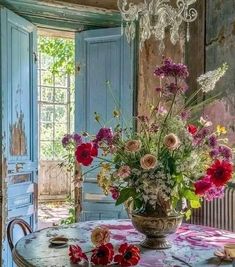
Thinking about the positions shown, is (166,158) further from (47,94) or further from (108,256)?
(47,94)

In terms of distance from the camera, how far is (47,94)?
26.4 ft

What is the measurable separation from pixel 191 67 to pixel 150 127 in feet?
7.14

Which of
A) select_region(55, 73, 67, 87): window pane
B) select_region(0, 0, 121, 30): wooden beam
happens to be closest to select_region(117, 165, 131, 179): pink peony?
select_region(0, 0, 121, 30): wooden beam

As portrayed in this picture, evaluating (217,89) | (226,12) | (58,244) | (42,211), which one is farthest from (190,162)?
(42,211)

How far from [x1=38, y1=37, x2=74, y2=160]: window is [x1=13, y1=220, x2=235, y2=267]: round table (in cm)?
567

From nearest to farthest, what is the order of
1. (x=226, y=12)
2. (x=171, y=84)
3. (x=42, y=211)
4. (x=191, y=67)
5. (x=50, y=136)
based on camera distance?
1. (x=171, y=84)
2. (x=226, y=12)
3. (x=191, y=67)
4. (x=42, y=211)
5. (x=50, y=136)

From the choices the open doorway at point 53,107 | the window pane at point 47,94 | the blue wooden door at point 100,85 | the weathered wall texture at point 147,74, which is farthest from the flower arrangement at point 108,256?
the window pane at point 47,94

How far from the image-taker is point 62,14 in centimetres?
373

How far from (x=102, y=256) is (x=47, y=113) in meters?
6.56

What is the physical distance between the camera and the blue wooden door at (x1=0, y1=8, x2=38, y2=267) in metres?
3.28

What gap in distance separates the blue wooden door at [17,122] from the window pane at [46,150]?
428 cm

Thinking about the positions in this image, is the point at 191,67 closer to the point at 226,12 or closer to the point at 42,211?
the point at 226,12

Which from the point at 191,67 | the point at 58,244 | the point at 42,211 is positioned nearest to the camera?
the point at 58,244

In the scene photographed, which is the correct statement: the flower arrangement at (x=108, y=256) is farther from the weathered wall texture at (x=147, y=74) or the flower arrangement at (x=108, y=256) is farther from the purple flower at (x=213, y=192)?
the weathered wall texture at (x=147, y=74)
